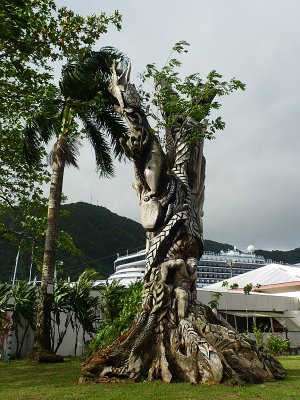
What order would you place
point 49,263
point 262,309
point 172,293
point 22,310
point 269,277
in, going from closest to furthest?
1. point 172,293
2. point 49,263
3. point 22,310
4. point 262,309
5. point 269,277

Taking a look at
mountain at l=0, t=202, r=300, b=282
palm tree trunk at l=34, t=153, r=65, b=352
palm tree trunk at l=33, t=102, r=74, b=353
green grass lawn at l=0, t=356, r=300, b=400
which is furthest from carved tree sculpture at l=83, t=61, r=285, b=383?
mountain at l=0, t=202, r=300, b=282

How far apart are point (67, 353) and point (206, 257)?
68814 millimetres

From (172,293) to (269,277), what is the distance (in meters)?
25.1

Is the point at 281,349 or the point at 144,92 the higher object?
the point at 144,92

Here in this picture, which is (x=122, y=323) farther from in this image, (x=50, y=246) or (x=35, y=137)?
(x=35, y=137)

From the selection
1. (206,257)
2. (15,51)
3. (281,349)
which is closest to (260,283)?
(281,349)

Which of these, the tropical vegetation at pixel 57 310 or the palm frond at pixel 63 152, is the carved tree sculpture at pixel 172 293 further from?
the tropical vegetation at pixel 57 310

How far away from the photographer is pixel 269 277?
31.8 m

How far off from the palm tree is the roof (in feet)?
58.4

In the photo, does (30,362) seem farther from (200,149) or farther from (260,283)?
(260,283)

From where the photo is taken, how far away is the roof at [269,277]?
30125 millimetres

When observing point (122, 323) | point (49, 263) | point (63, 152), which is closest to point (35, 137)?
point (63, 152)

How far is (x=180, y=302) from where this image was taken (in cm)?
826

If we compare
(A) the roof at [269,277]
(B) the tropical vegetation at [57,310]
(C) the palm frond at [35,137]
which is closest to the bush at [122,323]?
(B) the tropical vegetation at [57,310]
